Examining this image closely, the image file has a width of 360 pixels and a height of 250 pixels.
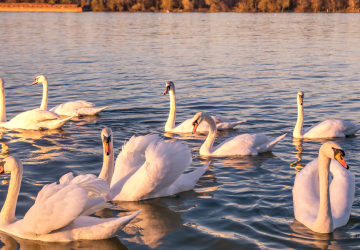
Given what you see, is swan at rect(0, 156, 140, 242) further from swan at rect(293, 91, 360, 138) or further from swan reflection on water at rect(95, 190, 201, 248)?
swan at rect(293, 91, 360, 138)

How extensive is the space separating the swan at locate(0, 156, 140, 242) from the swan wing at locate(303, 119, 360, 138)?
264 inches

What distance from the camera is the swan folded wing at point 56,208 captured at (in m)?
6.08

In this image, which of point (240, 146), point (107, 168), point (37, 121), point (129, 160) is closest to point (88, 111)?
point (37, 121)

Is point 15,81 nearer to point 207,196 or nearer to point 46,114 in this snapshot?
point 46,114

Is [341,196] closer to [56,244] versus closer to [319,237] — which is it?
[319,237]

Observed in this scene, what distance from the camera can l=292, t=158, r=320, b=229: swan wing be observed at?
6.89m

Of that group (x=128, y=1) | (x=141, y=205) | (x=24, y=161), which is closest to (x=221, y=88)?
(x=24, y=161)

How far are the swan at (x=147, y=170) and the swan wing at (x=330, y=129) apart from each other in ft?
13.8

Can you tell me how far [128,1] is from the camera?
13650cm

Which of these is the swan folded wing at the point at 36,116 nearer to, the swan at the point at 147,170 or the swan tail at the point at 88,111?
the swan tail at the point at 88,111

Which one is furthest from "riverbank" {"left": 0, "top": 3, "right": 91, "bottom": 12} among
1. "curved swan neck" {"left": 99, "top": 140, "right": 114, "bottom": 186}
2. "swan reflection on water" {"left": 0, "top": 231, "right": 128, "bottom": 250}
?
"swan reflection on water" {"left": 0, "top": 231, "right": 128, "bottom": 250}

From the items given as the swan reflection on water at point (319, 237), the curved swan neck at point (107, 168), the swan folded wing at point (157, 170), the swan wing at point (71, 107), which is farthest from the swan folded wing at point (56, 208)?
the swan wing at point (71, 107)

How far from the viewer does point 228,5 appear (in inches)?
5123

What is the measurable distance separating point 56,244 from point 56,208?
69cm
